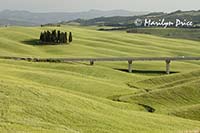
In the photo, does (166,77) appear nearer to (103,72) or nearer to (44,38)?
(103,72)

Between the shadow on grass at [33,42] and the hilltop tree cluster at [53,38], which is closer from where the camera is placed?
the shadow on grass at [33,42]

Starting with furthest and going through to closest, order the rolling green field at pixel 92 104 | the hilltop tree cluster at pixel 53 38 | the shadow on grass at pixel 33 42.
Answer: the hilltop tree cluster at pixel 53 38
the shadow on grass at pixel 33 42
the rolling green field at pixel 92 104

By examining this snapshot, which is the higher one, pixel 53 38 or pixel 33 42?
pixel 53 38

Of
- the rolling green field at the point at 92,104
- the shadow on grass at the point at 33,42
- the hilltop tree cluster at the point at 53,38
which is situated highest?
the rolling green field at the point at 92,104

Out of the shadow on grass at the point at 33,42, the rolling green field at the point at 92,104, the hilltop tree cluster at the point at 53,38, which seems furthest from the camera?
the hilltop tree cluster at the point at 53,38

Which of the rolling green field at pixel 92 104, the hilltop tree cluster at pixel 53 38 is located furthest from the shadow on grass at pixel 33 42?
the rolling green field at pixel 92 104

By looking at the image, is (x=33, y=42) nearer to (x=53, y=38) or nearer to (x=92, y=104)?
(x=53, y=38)

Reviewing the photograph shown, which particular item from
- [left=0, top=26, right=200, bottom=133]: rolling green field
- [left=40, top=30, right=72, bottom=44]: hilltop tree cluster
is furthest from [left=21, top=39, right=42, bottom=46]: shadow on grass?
[left=0, top=26, right=200, bottom=133]: rolling green field

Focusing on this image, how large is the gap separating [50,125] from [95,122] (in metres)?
4.39

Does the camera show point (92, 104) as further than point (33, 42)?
No

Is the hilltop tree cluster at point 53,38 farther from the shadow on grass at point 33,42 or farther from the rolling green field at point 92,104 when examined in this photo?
the rolling green field at point 92,104

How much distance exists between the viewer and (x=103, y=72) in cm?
10244

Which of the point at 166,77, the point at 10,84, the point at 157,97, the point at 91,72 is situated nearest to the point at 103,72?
the point at 91,72

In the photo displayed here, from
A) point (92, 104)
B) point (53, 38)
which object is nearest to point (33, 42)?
point (53, 38)
